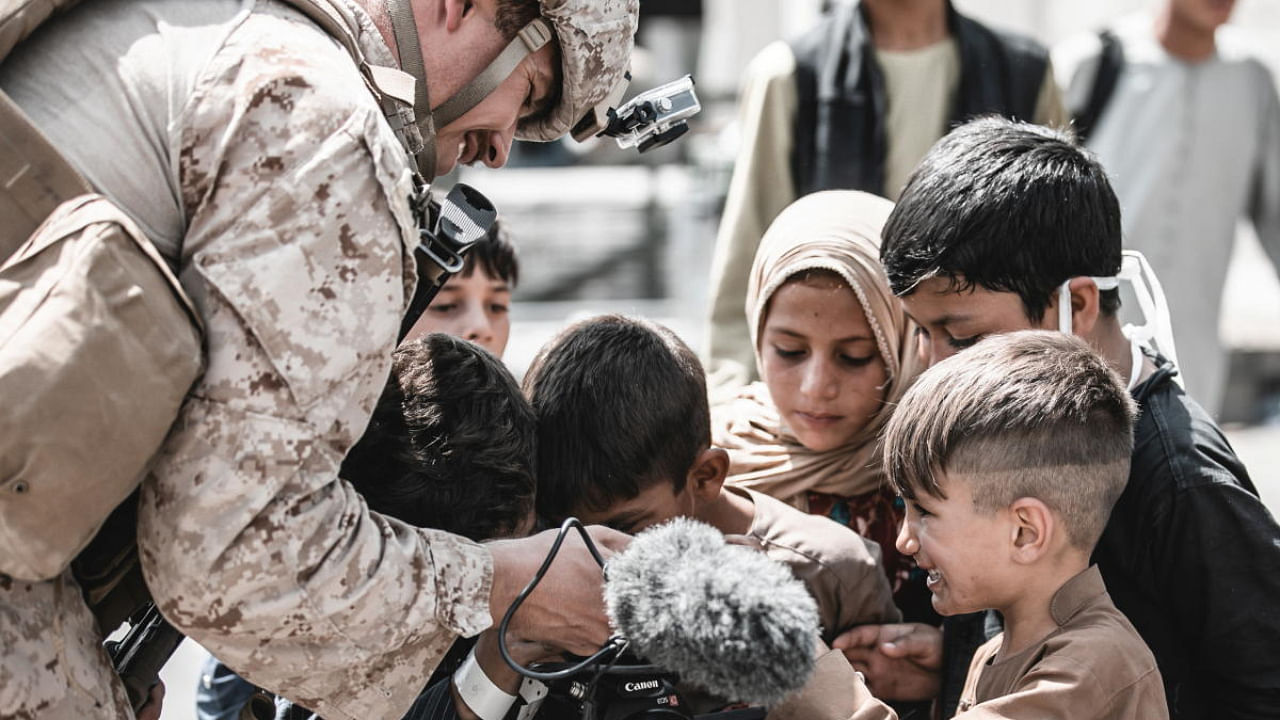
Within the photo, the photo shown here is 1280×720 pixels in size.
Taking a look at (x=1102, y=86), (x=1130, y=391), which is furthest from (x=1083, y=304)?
(x=1102, y=86)

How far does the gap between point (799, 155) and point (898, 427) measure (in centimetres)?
184

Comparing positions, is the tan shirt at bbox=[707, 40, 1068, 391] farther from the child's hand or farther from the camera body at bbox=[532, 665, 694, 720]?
the camera body at bbox=[532, 665, 694, 720]

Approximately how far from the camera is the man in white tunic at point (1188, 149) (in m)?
4.79

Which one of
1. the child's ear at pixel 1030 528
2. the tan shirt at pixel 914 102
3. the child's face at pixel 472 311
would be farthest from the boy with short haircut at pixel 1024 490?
the tan shirt at pixel 914 102

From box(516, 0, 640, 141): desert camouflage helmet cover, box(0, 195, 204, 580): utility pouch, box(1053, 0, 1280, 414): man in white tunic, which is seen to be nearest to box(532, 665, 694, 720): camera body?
box(0, 195, 204, 580): utility pouch

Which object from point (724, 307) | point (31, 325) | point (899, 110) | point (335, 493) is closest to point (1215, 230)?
point (899, 110)

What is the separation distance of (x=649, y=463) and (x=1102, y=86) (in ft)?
9.85

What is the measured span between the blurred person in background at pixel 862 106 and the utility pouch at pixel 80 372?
225cm

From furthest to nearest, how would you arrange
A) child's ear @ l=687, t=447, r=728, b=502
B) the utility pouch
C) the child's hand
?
child's ear @ l=687, t=447, r=728, b=502 < the child's hand < the utility pouch

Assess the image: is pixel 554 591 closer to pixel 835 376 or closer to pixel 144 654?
pixel 144 654

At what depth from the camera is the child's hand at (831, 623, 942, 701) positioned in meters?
2.37

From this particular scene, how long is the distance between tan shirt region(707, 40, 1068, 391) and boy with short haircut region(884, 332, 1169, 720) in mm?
1693

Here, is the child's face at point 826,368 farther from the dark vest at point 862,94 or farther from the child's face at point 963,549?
the dark vest at point 862,94

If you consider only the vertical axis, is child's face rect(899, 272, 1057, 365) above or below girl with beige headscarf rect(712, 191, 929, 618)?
above
